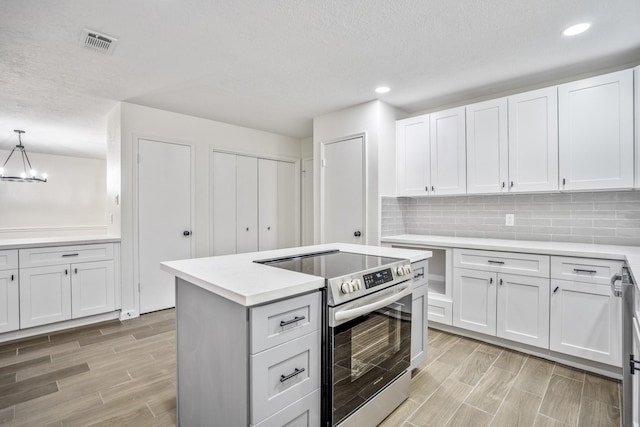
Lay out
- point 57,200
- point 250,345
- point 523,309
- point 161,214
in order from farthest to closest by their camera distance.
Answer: point 57,200 → point 161,214 → point 523,309 → point 250,345

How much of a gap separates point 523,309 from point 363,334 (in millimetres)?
1748

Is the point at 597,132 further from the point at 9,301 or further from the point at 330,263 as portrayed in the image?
the point at 9,301

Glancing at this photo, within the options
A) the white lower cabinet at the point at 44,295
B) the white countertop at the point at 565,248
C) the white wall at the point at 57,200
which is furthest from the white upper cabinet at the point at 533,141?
the white wall at the point at 57,200

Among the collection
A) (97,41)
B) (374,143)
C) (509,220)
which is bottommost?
(509,220)

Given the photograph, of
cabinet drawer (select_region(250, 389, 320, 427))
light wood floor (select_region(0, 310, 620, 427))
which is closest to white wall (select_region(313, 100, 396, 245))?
light wood floor (select_region(0, 310, 620, 427))

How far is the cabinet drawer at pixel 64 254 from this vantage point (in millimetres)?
2959

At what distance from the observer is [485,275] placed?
2693 millimetres

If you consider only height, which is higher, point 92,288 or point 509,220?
point 509,220

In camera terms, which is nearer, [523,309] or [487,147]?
[523,309]

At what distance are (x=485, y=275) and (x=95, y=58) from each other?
3.73m

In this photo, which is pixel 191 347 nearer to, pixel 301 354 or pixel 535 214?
pixel 301 354

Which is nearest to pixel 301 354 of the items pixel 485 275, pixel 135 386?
pixel 135 386

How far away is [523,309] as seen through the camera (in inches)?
98.7

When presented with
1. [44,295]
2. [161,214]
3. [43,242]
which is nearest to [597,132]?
[161,214]
